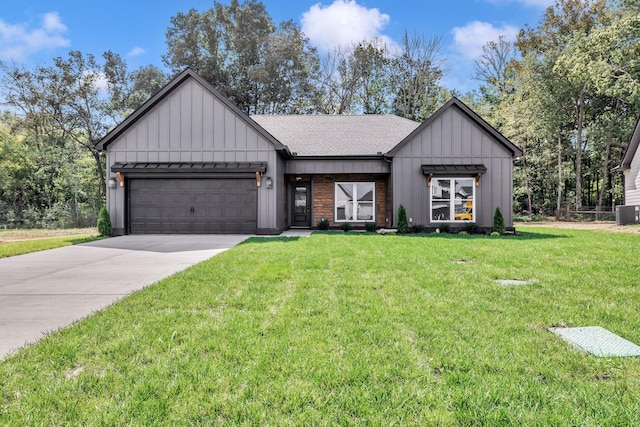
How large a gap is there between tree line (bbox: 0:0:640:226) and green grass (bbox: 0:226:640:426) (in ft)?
63.3

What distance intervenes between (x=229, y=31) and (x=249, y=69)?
437 cm

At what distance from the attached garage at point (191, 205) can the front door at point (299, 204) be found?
2.98 metres

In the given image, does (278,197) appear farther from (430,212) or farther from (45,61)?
(45,61)

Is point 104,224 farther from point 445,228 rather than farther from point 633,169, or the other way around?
point 633,169

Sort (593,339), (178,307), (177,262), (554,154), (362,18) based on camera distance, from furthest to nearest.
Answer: (362,18), (554,154), (177,262), (178,307), (593,339)

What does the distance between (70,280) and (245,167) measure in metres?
7.65

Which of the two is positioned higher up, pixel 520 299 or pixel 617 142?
pixel 617 142

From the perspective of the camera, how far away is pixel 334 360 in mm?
2404

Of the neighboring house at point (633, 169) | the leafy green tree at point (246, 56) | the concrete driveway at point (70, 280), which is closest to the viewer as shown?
the concrete driveway at point (70, 280)

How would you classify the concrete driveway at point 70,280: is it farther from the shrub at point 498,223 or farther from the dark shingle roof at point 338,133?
the shrub at point 498,223

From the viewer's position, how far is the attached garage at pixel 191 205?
12602 mm

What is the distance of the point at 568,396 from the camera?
1.97 metres

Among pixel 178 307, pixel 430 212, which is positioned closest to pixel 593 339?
pixel 178 307

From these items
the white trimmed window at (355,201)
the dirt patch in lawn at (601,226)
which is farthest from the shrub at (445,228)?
the dirt patch in lawn at (601,226)
